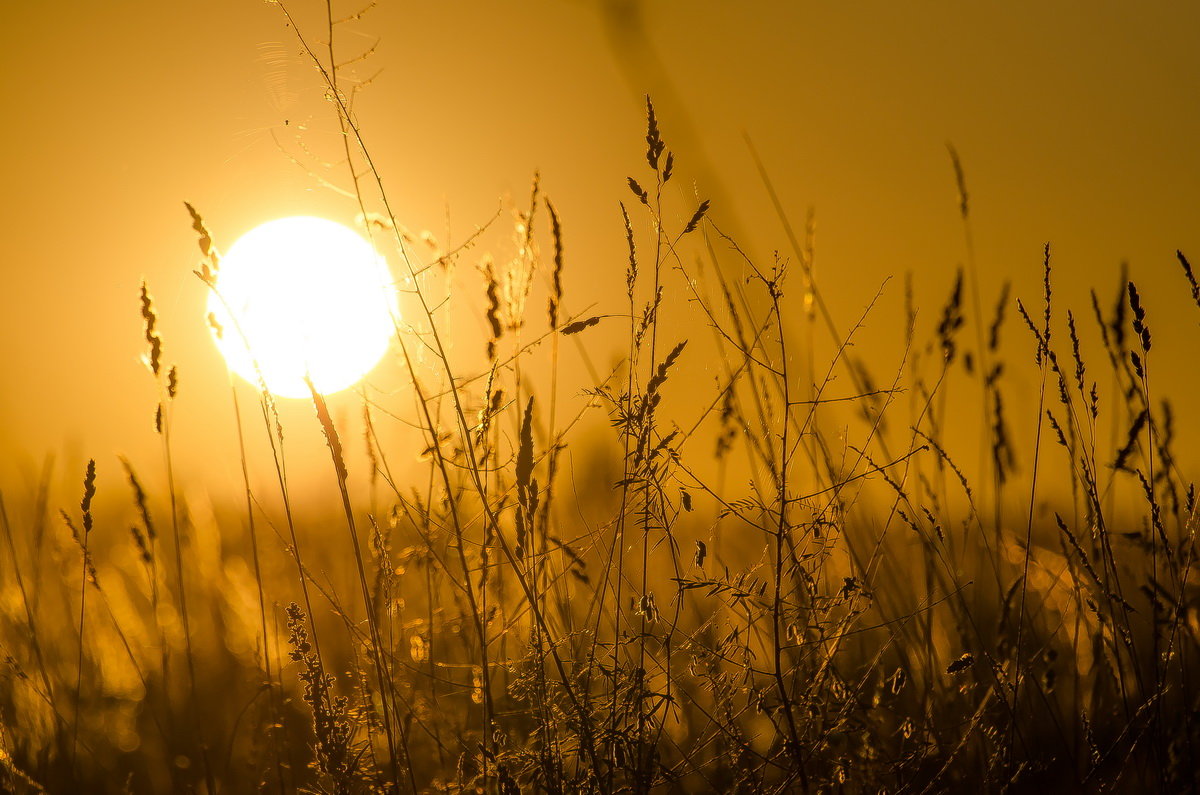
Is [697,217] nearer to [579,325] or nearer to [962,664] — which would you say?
[579,325]

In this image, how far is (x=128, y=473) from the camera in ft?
6.06

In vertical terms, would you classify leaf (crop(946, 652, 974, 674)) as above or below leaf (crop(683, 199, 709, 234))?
below

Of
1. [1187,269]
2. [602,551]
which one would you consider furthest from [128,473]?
[1187,269]

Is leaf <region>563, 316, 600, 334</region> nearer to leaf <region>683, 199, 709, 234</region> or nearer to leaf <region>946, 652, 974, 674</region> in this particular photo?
leaf <region>683, 199, 709, 234</region>

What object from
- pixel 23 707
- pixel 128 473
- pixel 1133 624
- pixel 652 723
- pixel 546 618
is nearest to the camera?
pixel 652 723

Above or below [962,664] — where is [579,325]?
above

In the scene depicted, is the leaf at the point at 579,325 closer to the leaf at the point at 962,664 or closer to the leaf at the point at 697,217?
the leaf at the point at 697,217

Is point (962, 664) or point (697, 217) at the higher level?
A: point (697, 217)

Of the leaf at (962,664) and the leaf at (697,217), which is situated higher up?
the leaf at (697,217)

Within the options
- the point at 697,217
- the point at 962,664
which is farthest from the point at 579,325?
the point at 962,664

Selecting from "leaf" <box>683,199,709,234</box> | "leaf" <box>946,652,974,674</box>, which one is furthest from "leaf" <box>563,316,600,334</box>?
"leaf" <box>946,652,974,674</box>

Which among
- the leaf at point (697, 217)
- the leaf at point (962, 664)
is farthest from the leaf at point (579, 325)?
the leaf at point (962, 664)

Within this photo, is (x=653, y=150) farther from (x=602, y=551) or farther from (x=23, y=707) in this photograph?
(x=23, y=707)

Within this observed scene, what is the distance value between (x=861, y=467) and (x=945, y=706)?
468 millimetres
